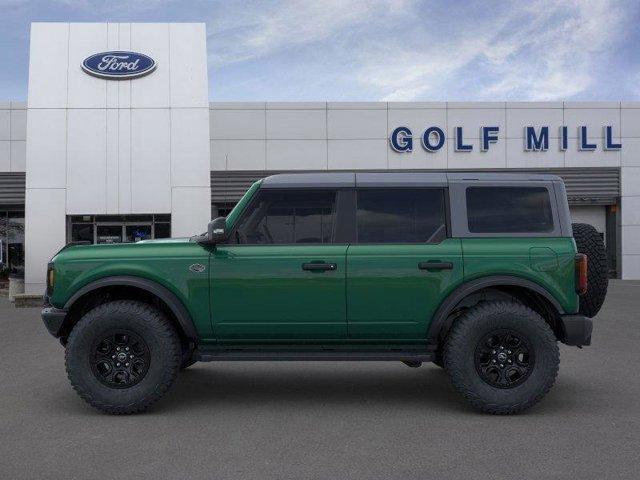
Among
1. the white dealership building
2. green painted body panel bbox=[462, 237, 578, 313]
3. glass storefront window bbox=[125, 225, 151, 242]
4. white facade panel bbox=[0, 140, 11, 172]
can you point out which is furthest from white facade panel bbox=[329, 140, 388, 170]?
green painted body panel bbox=[462, 237, 578, 313]

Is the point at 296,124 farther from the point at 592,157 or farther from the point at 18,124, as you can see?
the point at 592,157

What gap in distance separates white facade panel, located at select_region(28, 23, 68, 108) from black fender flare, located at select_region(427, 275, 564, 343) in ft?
61.8

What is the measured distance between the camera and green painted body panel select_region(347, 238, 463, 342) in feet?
19.3

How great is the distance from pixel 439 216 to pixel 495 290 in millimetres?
819

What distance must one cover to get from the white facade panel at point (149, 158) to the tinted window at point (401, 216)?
16.8 m

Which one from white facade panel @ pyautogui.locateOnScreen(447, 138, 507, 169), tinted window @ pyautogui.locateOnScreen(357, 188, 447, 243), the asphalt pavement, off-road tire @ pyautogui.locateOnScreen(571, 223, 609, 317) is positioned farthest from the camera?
white facade panel @ pyautogui.locateOnScreen(447, 138, 507, 169)

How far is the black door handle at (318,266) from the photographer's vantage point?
5.89 metres

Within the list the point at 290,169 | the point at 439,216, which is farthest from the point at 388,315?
the point at 290,169

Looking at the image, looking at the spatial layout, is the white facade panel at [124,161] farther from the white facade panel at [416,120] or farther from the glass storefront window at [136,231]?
the white facade panel at [416,120]

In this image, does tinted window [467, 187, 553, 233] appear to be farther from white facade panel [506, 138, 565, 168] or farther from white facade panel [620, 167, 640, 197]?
white facade panel [620, 167, 640, 197]

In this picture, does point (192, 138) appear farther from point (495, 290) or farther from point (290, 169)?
point (495, 290)

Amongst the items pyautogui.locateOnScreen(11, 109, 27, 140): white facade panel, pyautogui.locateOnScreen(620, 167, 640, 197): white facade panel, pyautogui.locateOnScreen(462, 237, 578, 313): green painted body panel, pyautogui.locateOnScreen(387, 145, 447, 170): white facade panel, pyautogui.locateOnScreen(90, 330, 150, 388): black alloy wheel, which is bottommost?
pyautogui.locateOnScreen(90, 330, 150, 388): black alloy wheel

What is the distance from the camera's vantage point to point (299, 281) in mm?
5906

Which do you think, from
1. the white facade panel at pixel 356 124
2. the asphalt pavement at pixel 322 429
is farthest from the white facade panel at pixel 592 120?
the asphalt pavement at pixel 322 429
